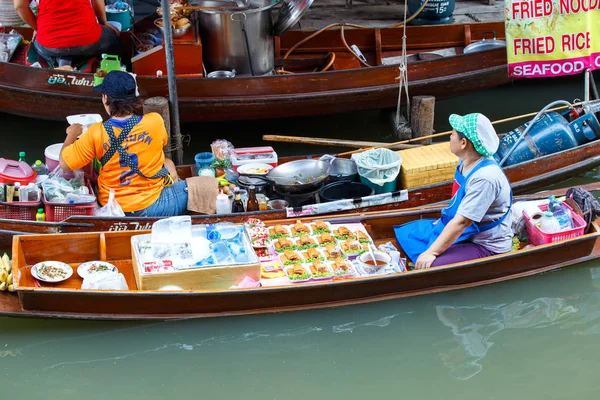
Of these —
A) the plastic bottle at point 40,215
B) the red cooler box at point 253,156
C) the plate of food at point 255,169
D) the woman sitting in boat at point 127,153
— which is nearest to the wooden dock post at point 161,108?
the red cooler box at point 253,156

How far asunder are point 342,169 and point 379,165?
0.42m

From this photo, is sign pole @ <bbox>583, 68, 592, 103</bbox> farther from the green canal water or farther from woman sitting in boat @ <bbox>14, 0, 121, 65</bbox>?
woman sitting in boat @ <bbox>14, 0, 121, 65</bbox>

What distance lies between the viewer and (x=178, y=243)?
5.94 m

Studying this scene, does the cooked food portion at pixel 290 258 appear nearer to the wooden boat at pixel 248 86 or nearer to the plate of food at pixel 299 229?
the plate of food at pixel 299 229

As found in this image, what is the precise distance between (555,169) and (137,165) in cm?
389

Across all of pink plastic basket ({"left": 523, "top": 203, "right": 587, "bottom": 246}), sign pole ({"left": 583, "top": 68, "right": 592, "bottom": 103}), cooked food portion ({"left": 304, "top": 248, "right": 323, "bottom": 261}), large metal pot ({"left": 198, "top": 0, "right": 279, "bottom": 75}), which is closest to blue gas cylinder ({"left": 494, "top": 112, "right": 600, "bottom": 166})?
sign pole ({"left": 583, "top": 68, "right": 592, "bottom": 103})

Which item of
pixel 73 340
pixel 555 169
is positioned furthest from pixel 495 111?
pixel 73 340

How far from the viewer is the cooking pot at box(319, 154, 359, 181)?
278 inches

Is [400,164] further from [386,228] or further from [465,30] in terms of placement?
[465,30]

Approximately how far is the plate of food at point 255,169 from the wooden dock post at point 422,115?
1.79 meters

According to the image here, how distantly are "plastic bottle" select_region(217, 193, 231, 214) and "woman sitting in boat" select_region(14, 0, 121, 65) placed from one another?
3082 mm

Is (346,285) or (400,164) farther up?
(400,164)

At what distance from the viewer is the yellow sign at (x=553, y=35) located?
7.41 metres

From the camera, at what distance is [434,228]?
20.5ft
